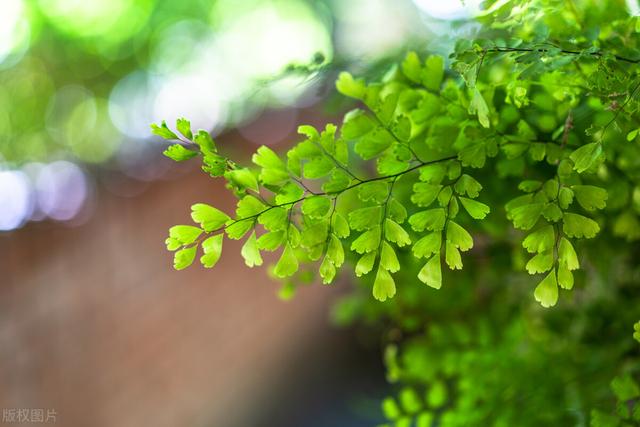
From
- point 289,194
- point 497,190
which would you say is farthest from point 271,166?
point 497,190

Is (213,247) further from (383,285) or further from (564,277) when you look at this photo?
(564,277)

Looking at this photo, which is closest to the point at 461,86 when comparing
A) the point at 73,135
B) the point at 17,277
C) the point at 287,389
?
the point at 17,277

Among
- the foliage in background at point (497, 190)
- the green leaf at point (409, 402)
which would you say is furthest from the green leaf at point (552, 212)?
the green leaf at point (409, 402)

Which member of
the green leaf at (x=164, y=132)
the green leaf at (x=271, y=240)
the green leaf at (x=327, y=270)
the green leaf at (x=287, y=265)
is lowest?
the green leaf at (x=287, y=265)

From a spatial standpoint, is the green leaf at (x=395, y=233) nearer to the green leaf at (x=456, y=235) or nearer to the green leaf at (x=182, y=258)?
the green leaf at (x=456, y=235)

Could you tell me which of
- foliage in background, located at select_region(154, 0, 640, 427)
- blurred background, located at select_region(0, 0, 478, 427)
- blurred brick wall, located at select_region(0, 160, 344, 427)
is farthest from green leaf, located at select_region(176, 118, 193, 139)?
blurred brick wall, located at select_region(0, 160, 344, 427)
